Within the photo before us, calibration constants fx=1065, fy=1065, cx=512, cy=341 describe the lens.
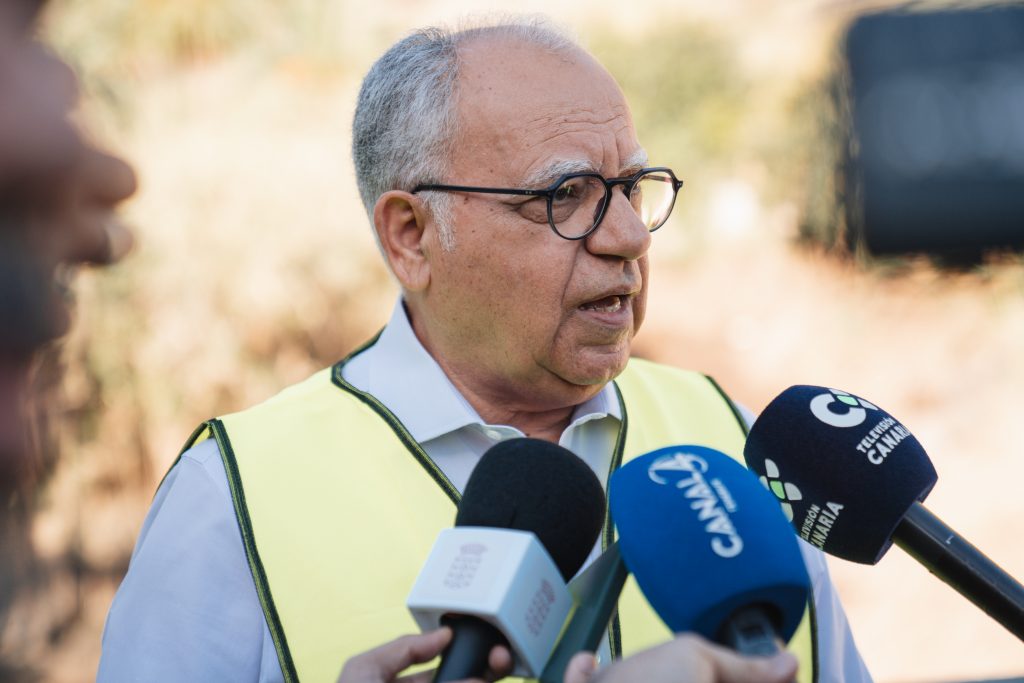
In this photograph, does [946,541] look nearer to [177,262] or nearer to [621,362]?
[621,362]

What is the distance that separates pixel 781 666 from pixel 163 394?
6.11m

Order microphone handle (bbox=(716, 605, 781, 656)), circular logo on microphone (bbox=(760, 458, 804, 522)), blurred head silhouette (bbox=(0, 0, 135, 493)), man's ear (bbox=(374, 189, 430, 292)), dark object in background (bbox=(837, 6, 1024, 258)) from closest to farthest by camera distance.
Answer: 1. blurred head silhouette (bbox=(0, 0, 135, 493))
2. microphone handle (bbox=(716, 605, 781, 656))
3. circular logo on microphone (bbox=(760, 458, 804, 522))
4. man's ear (bbox=(374, 189, 430, 292))
5. dark object in background (bbox=(837, 6, 1024, 258))

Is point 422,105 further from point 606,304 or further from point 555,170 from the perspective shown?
point 606,304

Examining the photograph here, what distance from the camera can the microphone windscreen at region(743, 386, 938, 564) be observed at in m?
1.54

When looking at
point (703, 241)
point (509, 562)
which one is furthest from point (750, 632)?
point (703, 241)

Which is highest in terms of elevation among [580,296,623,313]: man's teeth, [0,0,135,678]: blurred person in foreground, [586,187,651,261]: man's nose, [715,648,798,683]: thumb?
[0,0,135,678]: blurred person in foreground

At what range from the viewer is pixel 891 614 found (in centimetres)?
655

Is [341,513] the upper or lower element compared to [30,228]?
lower

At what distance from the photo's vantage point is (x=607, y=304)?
212 cm

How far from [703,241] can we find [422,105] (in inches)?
247

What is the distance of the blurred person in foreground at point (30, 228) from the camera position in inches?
14.1

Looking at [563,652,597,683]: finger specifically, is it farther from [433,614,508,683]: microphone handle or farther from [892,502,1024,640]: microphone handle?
[892,502,1024,640]: microphone handle

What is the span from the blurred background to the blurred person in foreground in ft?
19.2

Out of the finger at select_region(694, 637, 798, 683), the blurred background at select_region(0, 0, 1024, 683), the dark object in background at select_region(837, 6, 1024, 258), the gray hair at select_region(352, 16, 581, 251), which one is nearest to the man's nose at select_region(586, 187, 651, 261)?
the gray hair at select_region(352, 16, 581, 251)
